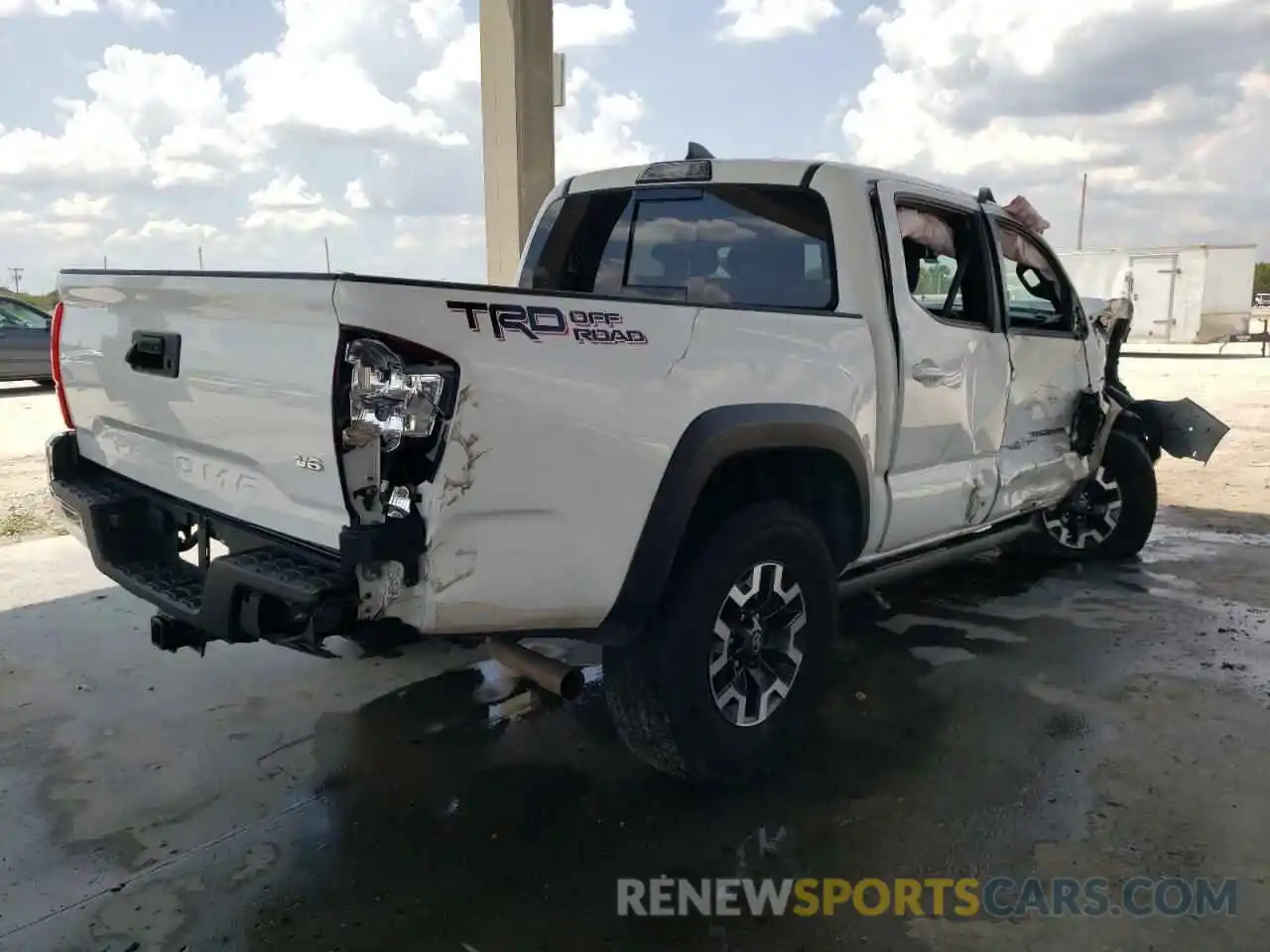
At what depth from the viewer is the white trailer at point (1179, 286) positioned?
78.1 ft

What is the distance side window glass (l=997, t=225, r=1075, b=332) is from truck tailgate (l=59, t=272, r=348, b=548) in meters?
3.47

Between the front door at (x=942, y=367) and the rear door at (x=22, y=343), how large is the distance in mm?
14001

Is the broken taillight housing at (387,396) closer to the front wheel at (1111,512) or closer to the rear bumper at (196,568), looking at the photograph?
the rear bumper at (196,568)

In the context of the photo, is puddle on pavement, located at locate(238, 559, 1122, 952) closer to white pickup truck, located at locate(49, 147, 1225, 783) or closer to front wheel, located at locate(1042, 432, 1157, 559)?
white pickup truck, located at locate(49, 147, 1225, 783)

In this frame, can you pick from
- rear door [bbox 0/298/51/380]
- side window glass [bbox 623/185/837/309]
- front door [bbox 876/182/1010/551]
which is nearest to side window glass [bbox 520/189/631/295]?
side window glass [bbox 623/185/837/309]

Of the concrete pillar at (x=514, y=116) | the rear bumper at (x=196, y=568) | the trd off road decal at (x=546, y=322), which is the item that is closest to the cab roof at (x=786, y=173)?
the trd off road decal at (x=546, y=322)

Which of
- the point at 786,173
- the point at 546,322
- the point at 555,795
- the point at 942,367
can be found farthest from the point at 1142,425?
the point at 546,322

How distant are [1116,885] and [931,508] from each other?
65.4 inches

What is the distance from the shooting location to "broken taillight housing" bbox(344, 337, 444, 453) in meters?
2.31

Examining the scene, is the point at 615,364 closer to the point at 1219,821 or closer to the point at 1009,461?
the point at 1219,821

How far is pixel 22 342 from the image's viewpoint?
1422cm

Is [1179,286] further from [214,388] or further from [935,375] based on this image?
[214,388]

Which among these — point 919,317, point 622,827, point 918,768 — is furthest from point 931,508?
point 622,827

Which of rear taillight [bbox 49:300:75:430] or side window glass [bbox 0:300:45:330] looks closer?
rear taillight [bbox 49:300:75:430]
